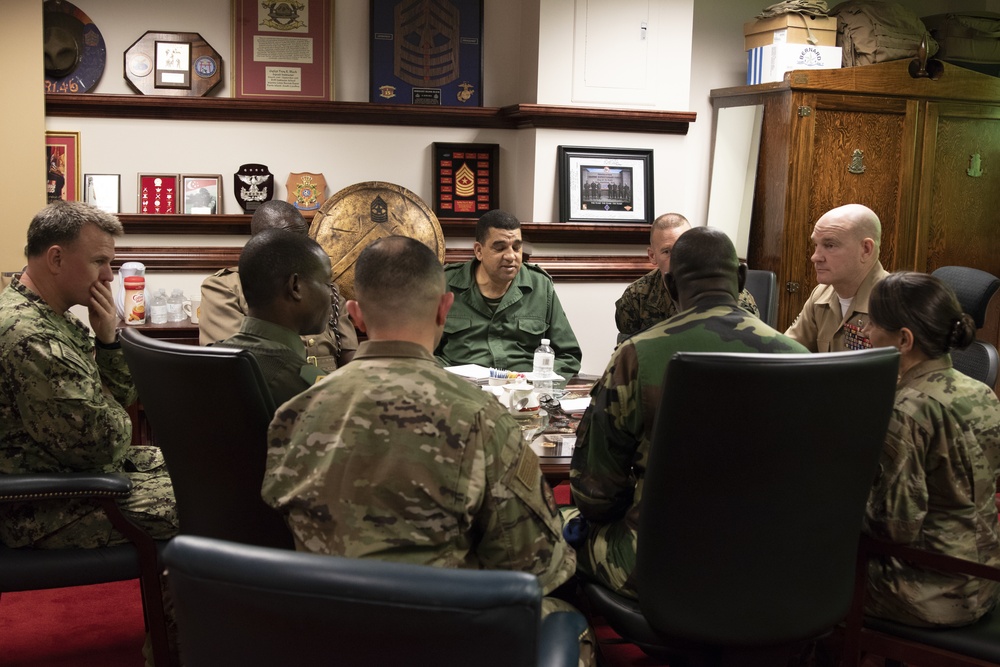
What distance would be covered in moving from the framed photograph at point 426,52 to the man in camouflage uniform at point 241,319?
122 centimetres

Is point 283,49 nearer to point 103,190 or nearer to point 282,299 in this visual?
point 103,190

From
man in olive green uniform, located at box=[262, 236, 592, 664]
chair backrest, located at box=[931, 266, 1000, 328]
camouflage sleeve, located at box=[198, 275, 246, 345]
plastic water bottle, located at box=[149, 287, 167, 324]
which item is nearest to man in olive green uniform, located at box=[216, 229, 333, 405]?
man in olive green uniform, located at box=[262, 236, 592, 664]

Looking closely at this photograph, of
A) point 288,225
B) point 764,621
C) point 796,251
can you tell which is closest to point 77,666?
point 288,225

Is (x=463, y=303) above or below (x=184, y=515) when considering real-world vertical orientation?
above

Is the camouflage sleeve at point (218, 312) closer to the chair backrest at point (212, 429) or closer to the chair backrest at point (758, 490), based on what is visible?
the chair backrest at point (212, 429)

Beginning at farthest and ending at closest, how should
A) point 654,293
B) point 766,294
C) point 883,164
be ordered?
point 883,164 < point 766,294 < point 654,293

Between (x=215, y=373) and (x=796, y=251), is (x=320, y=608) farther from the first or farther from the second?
(x=796, y=251)

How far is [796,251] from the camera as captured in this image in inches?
192

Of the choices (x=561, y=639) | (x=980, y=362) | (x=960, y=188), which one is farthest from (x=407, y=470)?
(x=960, y=188)

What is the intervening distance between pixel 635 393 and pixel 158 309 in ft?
9.25

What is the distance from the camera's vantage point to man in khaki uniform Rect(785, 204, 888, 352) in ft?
10.7

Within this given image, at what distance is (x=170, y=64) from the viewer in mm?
4430

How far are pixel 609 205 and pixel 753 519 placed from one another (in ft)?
10.4

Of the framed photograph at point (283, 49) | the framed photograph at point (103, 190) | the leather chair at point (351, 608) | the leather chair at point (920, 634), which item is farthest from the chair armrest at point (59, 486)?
the framed photograph at point (283, 49)
